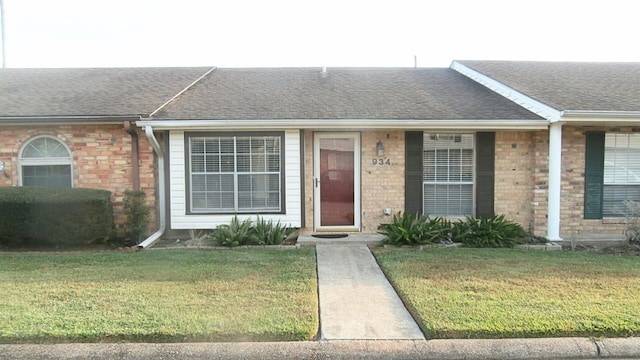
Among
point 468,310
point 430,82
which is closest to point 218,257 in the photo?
point 468,310

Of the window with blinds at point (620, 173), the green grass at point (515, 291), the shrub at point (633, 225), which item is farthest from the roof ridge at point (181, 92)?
the window with blinds at point (620, 173)

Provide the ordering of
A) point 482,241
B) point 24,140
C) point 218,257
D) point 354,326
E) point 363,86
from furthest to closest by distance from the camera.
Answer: point 363,86
point 24,140
point 482,241
point 218,257
point 354,326

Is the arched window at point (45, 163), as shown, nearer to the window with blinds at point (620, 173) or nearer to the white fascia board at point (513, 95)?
the white fascia board at point (513, 95)

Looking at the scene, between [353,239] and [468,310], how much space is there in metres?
3.95

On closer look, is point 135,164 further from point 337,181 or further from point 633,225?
point 633,225

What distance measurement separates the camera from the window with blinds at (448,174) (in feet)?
28.4

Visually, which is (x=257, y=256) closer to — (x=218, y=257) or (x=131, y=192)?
(x=218, y=257)

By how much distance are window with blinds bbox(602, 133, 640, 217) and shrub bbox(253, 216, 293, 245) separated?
668 cm

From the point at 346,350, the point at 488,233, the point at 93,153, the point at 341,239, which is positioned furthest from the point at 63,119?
the point at 488,233

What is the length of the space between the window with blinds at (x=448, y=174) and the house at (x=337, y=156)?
21 mm

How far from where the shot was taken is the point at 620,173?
866 centimetres

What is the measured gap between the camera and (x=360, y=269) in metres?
6.03

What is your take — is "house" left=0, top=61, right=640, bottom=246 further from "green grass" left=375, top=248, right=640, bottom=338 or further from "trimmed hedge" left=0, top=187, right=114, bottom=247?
"green grass" left=375, top=248, right=640, bottom=338

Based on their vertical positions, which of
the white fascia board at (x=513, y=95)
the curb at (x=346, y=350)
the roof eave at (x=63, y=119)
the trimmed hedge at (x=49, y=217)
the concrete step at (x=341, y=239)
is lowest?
the curb at (x=346, y=350)
